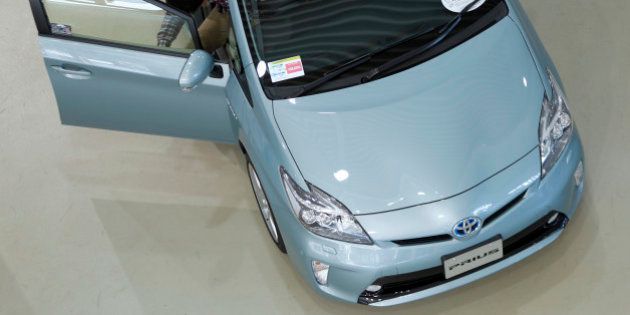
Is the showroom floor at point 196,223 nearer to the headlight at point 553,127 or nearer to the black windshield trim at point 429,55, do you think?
the headlight at point 553,127

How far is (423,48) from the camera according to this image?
3.32m

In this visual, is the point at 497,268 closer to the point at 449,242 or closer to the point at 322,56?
the point at 449,242

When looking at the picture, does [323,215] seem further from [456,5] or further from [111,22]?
[111,22]

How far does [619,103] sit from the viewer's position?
4133mm

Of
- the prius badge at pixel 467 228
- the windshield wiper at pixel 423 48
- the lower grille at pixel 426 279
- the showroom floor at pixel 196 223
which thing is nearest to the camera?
the prius badge at pixel 467 228

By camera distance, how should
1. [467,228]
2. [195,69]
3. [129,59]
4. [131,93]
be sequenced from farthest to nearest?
[131,93] → [129,59] → [195,69] → [467,228]

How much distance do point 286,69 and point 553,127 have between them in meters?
1.14

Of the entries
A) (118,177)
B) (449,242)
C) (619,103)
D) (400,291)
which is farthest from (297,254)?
(619,103)

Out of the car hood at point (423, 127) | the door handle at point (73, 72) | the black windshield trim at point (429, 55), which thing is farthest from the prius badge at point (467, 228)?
the door handle at point (73, 72)

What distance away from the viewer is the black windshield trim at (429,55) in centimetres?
328

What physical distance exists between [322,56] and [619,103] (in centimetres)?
177

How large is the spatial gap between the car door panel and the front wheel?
22cm

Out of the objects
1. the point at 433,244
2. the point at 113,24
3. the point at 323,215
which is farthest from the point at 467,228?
the point at 113,24

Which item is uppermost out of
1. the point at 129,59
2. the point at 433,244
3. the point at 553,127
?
the point at 129,59
